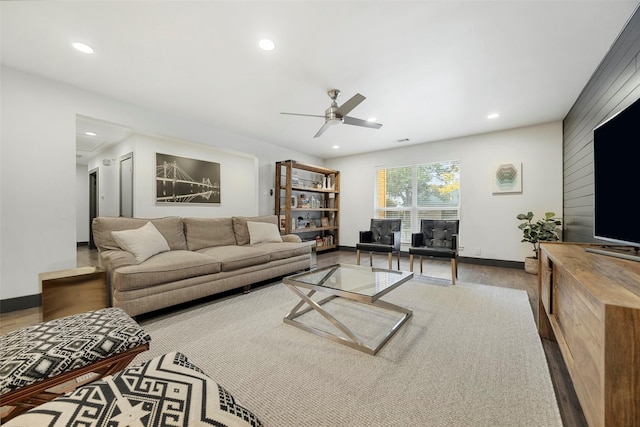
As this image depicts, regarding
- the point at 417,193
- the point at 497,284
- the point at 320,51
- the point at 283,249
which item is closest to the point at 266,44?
the point at 320,51

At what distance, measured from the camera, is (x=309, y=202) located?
5891 mm

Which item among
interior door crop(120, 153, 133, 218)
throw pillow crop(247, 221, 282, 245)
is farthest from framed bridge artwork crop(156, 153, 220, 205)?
throw pillow crop(247, 221, 282, 245)

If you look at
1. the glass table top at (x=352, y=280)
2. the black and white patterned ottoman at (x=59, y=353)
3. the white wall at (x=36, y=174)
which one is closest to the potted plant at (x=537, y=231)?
the glass table top at (x=352, y=280)

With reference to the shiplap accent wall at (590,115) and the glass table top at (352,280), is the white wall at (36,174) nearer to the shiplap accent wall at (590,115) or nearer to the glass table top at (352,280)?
the glass table top at (352,280)

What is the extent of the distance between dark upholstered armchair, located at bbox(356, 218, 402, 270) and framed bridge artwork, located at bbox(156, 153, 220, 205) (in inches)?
106

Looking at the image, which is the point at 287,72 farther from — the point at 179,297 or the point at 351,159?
Result: the point at 351,159

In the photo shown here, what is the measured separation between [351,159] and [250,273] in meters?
4.15

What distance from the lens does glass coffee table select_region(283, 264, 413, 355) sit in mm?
1822

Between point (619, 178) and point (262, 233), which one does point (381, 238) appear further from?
point (619, 178)

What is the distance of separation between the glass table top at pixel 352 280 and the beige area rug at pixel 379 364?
34 centimetres

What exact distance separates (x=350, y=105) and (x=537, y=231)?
140 inches

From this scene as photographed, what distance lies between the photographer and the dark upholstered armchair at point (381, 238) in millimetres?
3992

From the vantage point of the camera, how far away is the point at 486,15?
71.8 inches

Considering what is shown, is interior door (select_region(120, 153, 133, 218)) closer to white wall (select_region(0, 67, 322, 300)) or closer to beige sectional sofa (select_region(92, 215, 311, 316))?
white wall (select_region(0, 67, 322, 300))
